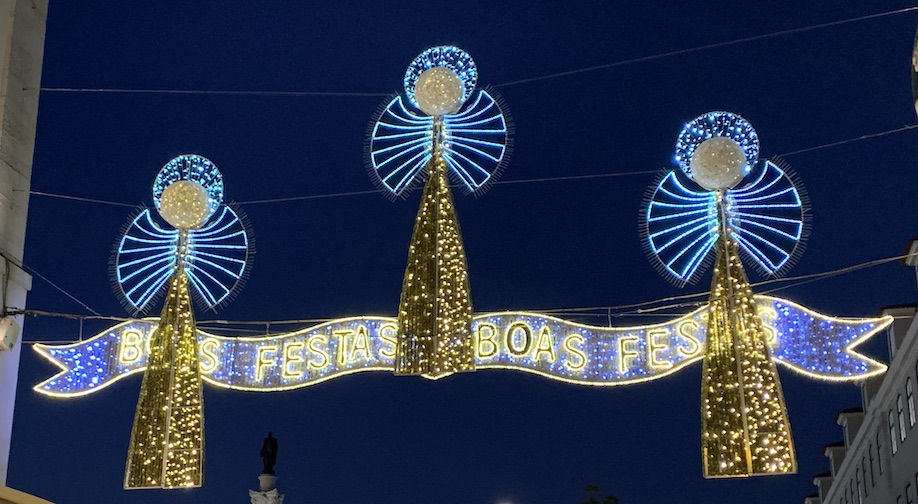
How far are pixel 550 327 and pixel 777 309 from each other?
2.45 meters

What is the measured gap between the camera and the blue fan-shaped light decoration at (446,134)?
13297 mm

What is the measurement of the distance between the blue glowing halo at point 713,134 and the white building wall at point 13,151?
7.81m

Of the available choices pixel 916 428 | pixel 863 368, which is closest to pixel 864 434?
pixel 916 428

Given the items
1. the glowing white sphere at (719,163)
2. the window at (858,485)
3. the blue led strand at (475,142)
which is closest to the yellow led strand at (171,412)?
the blue led strand at (475,142)

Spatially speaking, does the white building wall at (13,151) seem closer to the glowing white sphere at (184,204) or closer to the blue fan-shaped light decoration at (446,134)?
the glowing white sphere at (184,204)

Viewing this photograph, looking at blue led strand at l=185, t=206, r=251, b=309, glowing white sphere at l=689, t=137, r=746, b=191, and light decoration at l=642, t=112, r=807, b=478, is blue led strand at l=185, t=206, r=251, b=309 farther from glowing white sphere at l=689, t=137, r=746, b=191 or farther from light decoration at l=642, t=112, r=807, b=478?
glowing white sphere at l=689, t=137, r=746, b=191

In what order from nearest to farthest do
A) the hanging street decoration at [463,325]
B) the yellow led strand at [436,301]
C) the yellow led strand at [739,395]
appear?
the yellow led strand at [739,395] < the hanging street decoration at [463,325] < the yellow led strand at [436,301]

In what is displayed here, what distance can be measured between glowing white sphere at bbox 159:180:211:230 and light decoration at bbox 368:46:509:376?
1.96 m

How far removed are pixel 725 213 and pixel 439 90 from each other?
3.23 metres

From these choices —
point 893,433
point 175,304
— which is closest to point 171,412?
point 175,304

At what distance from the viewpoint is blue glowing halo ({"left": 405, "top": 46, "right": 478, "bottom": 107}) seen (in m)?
13.2

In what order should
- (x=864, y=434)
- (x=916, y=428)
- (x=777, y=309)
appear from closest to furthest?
(x=777, y=309), (x=916, y=428), (x=864, y=434)

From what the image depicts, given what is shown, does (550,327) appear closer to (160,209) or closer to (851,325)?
(851,325)

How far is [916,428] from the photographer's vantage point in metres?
30.8
